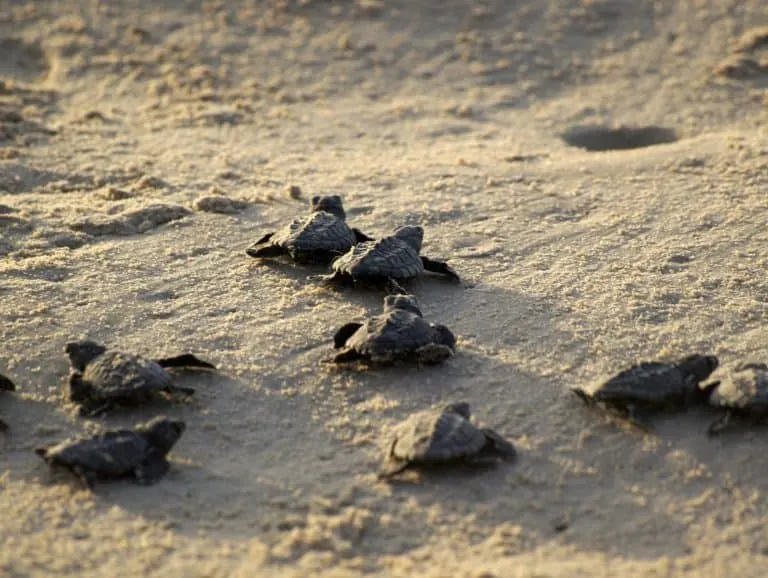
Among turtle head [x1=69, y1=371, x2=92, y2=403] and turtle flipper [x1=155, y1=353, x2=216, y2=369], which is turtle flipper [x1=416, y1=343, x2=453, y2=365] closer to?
turtle flipper [x1=155, y1=353, x2=216, y2=369]

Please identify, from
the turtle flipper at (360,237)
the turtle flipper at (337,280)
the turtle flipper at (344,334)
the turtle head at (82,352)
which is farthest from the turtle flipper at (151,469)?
the turtle flipper at (360,237)

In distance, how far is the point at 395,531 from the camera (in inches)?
113

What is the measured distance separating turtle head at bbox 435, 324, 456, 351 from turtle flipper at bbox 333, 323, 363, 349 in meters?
0.32

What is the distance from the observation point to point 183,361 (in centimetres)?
370

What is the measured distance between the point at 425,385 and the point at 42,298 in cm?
187

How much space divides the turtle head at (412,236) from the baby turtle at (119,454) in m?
1.84

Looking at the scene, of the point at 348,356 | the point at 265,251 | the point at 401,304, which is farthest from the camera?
the point at 265,251

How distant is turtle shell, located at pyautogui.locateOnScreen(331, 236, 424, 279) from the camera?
4.35 metres

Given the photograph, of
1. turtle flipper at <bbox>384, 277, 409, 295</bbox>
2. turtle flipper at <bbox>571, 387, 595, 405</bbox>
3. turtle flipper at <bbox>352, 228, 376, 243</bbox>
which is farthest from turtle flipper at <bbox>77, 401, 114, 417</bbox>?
turtle flipper at <bbox>352, 228, 376, 243</bbox>

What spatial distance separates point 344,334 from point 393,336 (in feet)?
0.90

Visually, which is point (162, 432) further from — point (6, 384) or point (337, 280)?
point (337, 280)

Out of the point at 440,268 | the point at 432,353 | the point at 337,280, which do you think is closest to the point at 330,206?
the point at 337,280

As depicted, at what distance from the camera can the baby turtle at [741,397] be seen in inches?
125

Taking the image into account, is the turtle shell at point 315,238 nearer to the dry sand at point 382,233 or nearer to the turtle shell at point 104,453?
the dry sand at point 382,233
